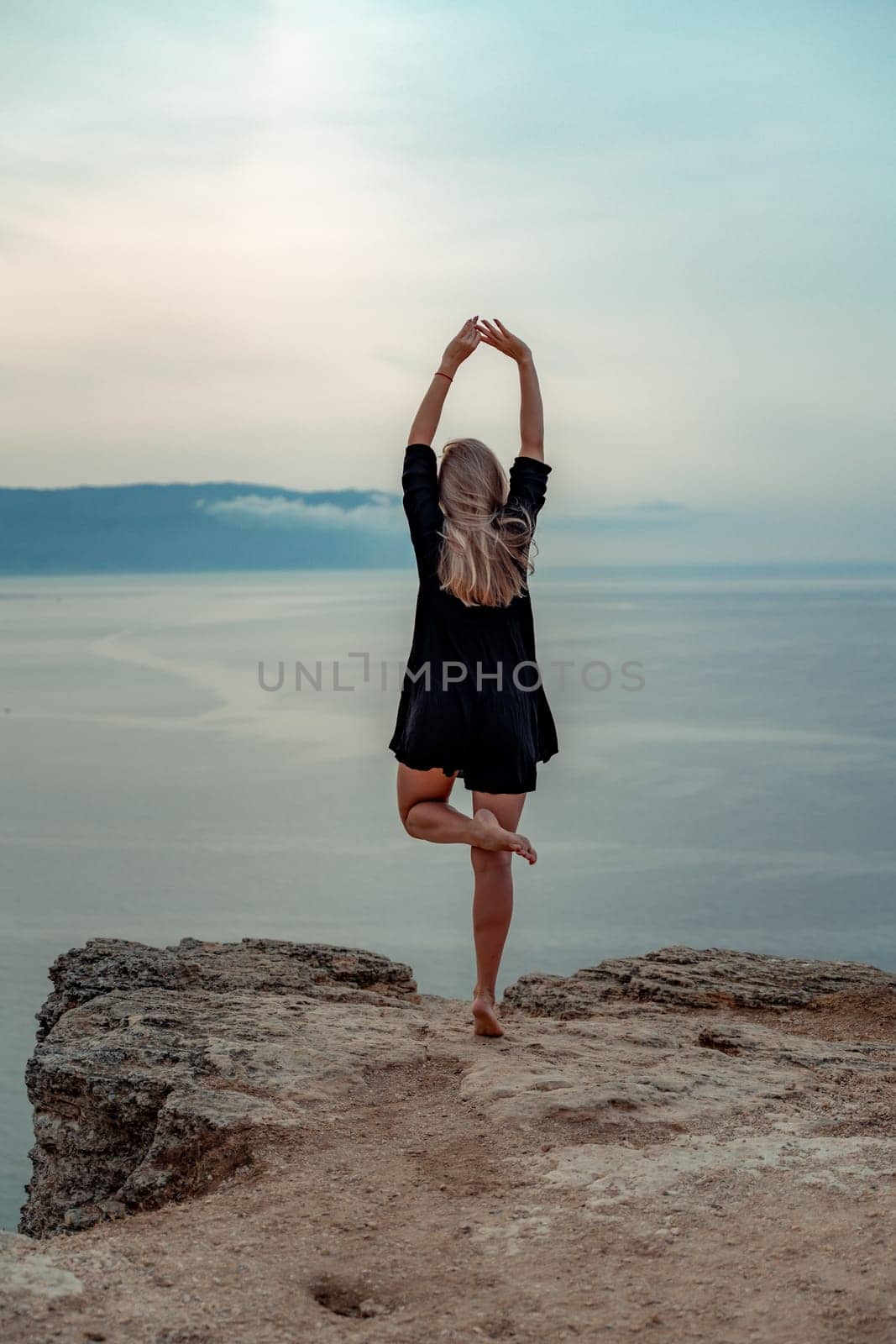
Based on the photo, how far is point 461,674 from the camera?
436 centimetres

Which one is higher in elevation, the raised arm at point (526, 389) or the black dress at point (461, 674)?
the raised arm at point (526, 389)

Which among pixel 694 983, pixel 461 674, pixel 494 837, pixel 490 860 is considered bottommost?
pixel 694 983

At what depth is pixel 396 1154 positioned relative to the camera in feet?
12.1

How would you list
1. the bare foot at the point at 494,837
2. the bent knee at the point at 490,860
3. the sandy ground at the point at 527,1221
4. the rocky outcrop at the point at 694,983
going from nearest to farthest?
1. the sandy ground at the point at 527,1221
2. the bare foot at the point at 494,837
3. the bent knee at the point at 490,860
4. the rocky outcrop at the point at 694,983

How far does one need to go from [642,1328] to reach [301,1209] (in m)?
1.05

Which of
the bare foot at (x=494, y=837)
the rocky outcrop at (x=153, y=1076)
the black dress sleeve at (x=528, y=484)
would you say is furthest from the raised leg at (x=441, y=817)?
the black dress sleeve at (x=528, y=484)

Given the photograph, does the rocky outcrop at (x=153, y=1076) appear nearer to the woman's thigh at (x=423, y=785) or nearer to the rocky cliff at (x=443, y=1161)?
the rocky cliff at (x=443, y=1161)

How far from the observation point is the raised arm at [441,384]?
14.6 ft

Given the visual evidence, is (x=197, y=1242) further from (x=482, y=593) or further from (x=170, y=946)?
(x=170, y=946)

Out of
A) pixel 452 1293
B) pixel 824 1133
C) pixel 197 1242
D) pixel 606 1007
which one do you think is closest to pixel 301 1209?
pixel 197 1242

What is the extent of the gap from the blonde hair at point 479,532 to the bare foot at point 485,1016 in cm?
154

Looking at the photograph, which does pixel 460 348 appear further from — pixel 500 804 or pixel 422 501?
pixel 500 804

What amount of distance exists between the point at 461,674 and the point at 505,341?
1.34 metres

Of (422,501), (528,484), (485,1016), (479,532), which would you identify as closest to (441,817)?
(485,1016)
